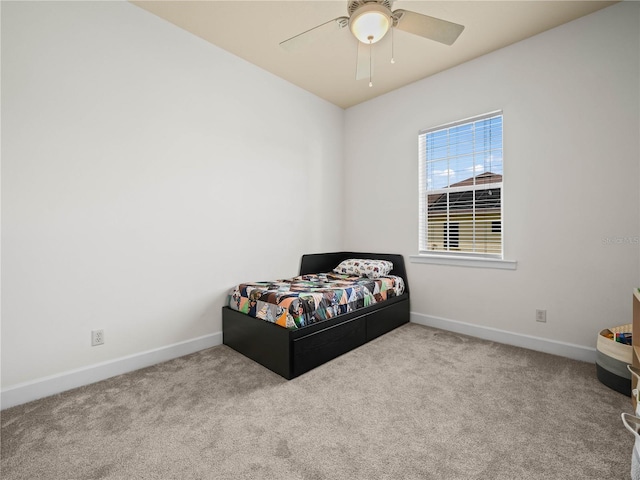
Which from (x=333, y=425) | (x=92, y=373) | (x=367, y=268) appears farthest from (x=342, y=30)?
(x=92, y=373)

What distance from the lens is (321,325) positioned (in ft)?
7.79

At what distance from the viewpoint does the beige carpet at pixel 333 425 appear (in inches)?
52.5

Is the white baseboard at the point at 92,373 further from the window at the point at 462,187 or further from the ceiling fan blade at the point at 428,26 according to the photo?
the ceiling fan blade at the point at 428,26

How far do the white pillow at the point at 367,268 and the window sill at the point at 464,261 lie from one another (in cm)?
31

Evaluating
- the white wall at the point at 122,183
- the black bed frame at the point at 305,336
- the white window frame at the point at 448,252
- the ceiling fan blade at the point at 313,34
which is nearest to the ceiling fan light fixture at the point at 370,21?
the ceiling fan blade at the point at 313,34

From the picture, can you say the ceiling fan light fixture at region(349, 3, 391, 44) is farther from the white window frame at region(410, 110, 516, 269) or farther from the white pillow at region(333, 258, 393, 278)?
the white pillow at region(333, 258, 393, 278)

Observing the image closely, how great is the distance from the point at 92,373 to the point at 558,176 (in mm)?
3921

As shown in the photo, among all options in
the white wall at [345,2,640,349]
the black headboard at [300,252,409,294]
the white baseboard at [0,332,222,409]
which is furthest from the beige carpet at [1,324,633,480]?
the black headboard at [300,252,409,294]

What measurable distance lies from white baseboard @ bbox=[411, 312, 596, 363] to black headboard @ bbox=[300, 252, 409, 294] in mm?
435

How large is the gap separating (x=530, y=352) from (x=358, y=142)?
3.00 m

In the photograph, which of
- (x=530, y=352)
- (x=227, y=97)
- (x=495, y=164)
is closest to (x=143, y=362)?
(x=227, y=97)

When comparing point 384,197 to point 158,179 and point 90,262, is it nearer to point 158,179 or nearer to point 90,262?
point 158,179

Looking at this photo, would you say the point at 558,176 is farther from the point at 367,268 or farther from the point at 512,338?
the point at 367,268

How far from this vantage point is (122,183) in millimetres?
2254
